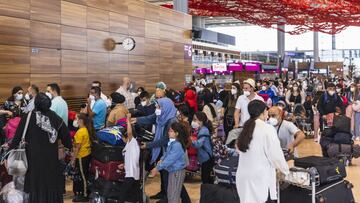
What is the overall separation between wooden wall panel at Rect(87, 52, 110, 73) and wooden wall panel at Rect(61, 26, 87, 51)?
0.33 metres

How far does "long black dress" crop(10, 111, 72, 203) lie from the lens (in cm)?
473

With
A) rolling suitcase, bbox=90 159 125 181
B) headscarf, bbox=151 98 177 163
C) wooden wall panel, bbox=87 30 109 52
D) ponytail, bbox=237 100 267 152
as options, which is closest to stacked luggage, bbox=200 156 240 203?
ponytail, bbox=237 100 267 152

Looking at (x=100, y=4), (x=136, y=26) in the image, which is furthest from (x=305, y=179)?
(x=136, y=26)

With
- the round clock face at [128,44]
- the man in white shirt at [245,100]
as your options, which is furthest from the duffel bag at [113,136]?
the round clock face at [128,44]

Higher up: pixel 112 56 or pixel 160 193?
pixel 112 56

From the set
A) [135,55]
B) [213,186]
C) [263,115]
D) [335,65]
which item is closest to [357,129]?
[135,55]

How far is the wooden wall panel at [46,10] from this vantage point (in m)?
8.66

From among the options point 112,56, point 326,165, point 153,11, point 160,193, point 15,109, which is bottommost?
point 160,193

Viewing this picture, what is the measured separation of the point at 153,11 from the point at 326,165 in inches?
356

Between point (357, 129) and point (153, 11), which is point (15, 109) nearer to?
point (153, 11)

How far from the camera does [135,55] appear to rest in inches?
482

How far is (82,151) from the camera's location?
20.6 feet

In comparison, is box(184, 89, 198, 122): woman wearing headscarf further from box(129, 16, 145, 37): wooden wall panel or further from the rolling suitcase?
the rolling suitcase

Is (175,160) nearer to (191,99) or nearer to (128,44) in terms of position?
(191,99)
